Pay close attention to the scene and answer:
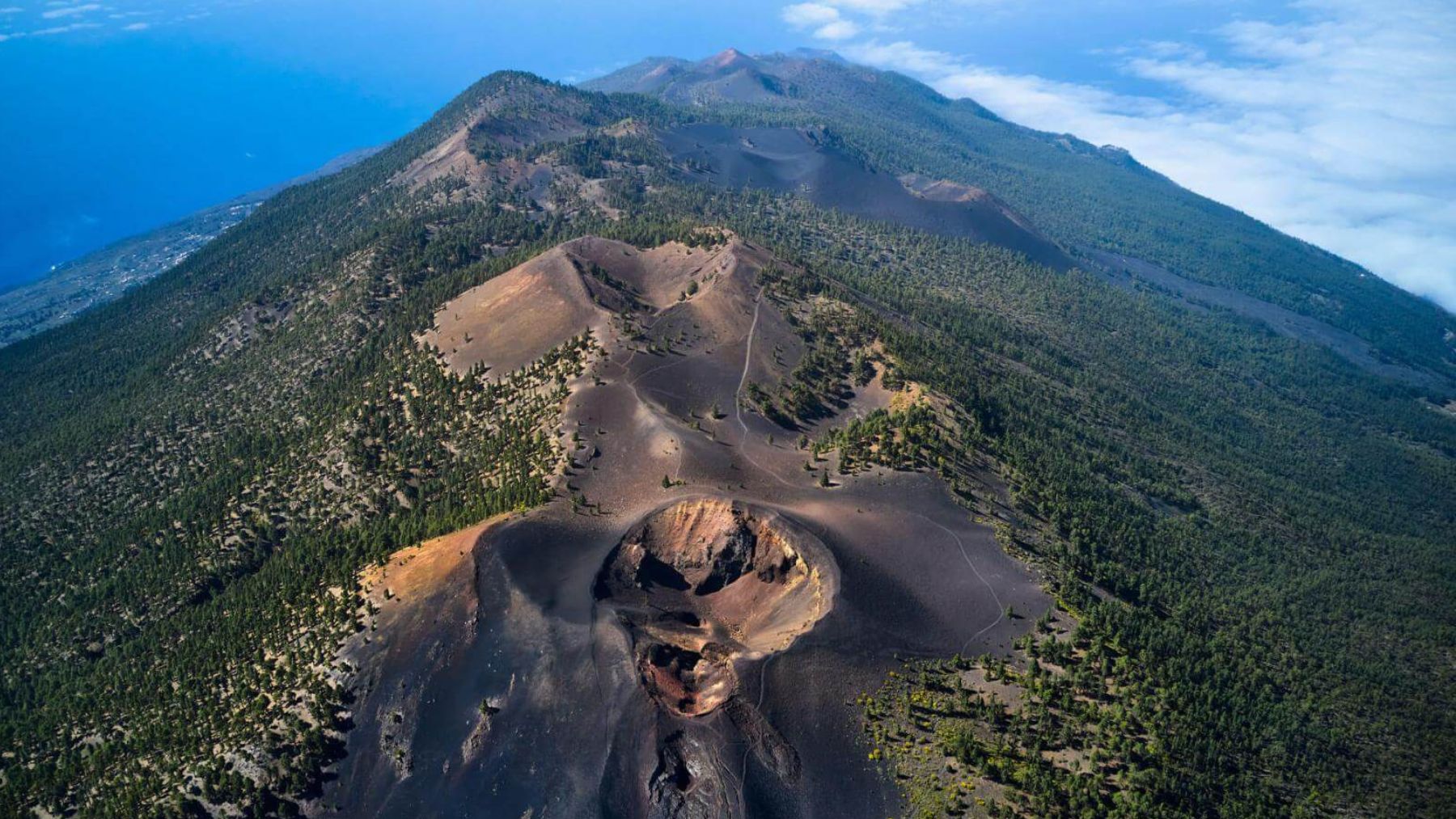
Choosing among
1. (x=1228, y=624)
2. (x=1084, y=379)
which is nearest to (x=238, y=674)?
(x=1228, y=624)

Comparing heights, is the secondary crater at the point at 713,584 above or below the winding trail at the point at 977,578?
below

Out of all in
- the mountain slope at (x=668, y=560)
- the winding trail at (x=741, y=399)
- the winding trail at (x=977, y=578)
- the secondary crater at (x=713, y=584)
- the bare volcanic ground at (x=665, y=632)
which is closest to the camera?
the bare volcanic ground at (x=665, y=632)

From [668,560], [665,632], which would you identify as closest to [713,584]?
[668,560]

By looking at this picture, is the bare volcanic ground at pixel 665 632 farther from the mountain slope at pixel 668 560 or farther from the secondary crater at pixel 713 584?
the mountain slope at pixel 668 560

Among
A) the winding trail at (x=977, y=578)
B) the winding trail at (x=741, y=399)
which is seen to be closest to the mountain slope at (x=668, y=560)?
the winding trail at (x=977, y=578)

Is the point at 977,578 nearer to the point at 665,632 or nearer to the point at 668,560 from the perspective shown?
the point at 668,560

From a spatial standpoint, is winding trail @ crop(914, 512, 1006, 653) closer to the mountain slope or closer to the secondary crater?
the mountain slope

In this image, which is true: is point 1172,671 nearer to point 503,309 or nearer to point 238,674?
point 238,674

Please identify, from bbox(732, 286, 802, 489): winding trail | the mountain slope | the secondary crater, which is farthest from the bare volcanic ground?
bbox(732, 286, 802, 489): winding trail
